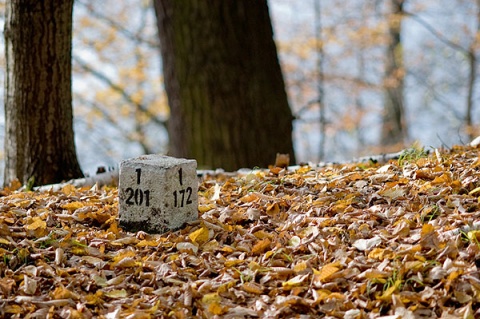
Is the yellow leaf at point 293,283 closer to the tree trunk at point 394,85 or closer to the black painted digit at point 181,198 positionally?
the black painted digit at point 181,198

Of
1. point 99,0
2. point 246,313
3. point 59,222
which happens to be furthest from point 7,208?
point 99,0

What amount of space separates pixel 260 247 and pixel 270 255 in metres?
0.08

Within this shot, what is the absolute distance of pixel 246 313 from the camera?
2557 millimetres

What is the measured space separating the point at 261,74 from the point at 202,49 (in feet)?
2.09

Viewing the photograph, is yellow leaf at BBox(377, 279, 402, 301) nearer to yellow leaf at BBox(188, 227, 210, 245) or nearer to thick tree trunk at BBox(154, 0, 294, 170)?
yellow leaf at BBox(188, 227, 210, 245)

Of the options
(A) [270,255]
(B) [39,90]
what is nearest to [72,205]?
A: (A) [270,255]

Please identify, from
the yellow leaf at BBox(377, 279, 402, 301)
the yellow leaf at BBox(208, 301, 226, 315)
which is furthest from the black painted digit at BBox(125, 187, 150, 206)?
the yellow leaf at BBox(377, 279, 402, 301)

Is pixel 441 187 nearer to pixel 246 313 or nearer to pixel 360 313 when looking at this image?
pixel 360 313

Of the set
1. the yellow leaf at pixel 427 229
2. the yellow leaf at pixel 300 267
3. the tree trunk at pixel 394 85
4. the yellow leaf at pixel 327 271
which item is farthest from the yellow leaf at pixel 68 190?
the tree trunk at pixel 394 85

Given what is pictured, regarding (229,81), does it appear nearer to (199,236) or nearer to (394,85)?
(199,236)

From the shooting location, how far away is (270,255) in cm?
295

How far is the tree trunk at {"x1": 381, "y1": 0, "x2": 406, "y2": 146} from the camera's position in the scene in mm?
12750

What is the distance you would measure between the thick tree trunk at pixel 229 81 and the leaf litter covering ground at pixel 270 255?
2.40 m

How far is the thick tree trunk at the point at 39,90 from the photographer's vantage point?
4.84m
